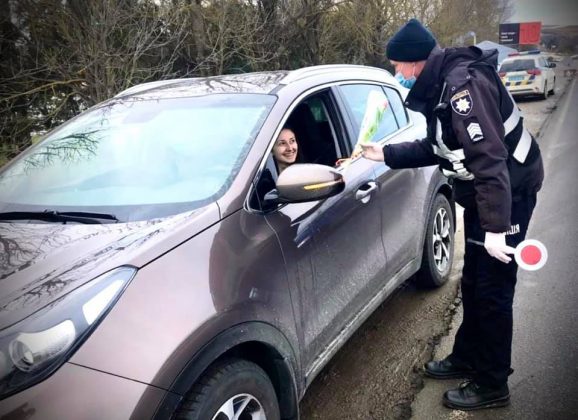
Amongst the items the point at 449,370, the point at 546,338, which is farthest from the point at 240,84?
the point at 546,338

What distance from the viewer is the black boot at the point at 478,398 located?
2707mm

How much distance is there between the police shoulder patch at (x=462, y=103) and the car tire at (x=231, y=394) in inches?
54.4

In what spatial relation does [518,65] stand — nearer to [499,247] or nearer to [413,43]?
[413,43]

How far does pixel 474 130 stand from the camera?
87.4 inches

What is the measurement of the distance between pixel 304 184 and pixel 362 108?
1337mm

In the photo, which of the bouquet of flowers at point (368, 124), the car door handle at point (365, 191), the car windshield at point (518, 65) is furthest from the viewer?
the car windshield at point (518, 65)

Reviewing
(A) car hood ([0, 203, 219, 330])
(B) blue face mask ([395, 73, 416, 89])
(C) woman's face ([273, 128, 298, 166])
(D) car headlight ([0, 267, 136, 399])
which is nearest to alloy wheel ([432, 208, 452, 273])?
(B) blue face mask ([395, 73, 416, 89])

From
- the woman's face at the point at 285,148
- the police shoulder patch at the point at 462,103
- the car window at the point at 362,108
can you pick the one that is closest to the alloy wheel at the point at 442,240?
the car window at the point at 362,108

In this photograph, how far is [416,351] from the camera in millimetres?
3279

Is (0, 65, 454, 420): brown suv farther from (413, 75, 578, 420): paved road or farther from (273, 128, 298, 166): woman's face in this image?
(413, 75, 578, 420): paved road

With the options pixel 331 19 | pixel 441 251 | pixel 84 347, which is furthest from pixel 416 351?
pixel 331 19

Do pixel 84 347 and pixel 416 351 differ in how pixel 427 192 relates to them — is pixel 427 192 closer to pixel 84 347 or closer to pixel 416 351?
pixel 416 351

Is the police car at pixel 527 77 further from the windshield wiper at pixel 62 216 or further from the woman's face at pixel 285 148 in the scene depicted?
the windshield wiper at pixel 62 216

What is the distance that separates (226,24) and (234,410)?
31.4 ft
